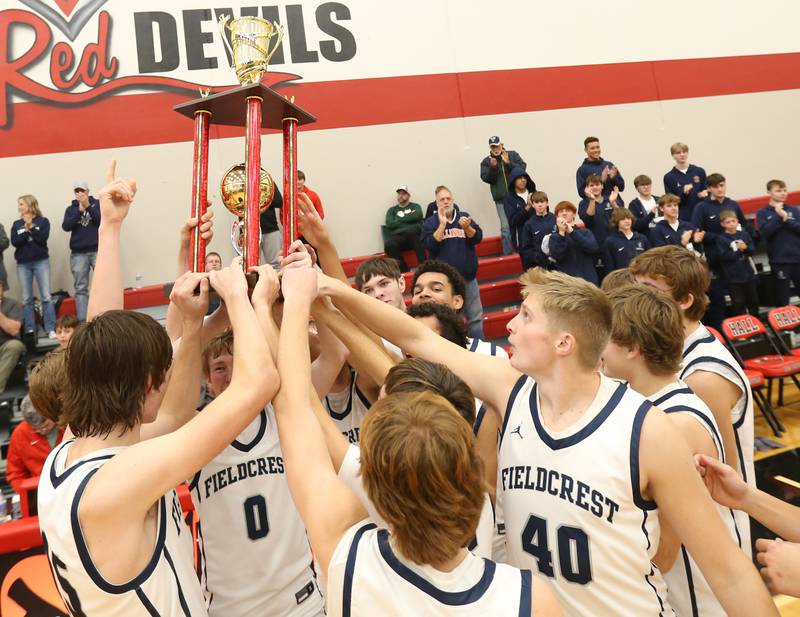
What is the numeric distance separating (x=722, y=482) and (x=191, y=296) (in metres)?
1.78

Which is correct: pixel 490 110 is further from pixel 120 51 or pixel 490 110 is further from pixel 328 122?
pixel 120 51

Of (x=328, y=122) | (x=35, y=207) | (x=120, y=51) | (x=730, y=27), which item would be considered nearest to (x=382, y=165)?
(x=328, y=122)

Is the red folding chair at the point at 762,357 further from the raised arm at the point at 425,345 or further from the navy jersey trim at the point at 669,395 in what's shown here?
the raised arm at the point at 425,345

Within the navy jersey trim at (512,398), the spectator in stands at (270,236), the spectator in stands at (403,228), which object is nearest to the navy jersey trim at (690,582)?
the navy jersey trim at (512,398)

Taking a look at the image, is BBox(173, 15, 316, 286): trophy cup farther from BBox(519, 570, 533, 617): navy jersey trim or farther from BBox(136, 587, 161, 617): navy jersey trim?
BBox(519, 570, 533, 617): navy jersey trim

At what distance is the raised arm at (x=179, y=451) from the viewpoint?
4.78ft

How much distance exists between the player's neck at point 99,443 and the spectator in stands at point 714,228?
833 centimetres

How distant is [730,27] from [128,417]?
47.1 feet

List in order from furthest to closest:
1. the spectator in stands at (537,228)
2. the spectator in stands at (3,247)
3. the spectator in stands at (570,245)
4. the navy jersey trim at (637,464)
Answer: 1. the spectator in stands at (537,228)
2. the spectator in stands at (3,247)
3. the spectator in stands at (570,245)
4. the navy jersey trim at (637,464)

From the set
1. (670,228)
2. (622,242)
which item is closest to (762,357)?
(622,242)

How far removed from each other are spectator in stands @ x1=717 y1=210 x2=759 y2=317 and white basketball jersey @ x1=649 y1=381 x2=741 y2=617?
722cm

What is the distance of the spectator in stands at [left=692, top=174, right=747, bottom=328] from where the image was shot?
8.50 metres

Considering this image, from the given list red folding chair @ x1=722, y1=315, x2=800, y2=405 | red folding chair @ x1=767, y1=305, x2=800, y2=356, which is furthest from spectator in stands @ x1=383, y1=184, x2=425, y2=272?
red folding chair @ x1=767, y1=305, x2=800, y2=356

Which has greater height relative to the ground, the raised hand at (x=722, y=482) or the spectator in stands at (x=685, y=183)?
the spectator in stands at (x=685, y=183)
